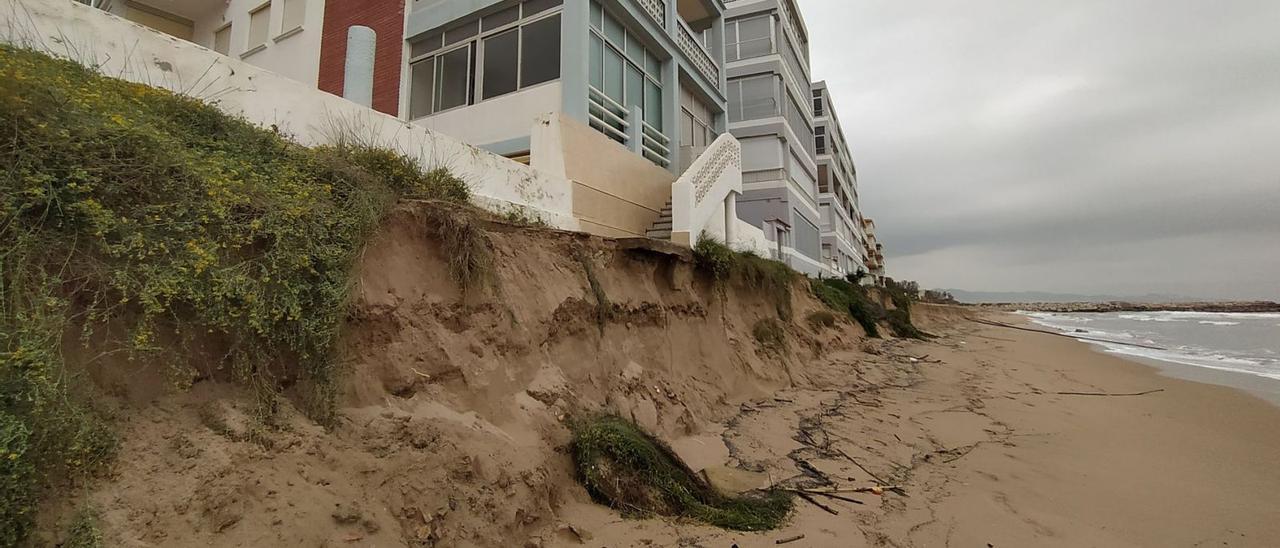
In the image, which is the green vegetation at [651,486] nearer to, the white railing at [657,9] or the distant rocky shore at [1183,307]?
the white railing at [657,9]

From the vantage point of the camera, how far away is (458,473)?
12.6 ft

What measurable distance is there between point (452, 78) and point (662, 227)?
599 cm

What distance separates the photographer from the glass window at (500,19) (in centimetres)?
1150

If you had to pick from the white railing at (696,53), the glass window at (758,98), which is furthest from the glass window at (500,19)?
the glass window at (758,98)

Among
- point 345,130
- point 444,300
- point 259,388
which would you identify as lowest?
point 259,388

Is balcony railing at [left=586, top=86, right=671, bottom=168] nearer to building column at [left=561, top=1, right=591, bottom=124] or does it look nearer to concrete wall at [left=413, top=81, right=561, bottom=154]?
building column at [left=561, top=1, right=591, bottom=124]

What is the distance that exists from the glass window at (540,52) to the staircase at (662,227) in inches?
146

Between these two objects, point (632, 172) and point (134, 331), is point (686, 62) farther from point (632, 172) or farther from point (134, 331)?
point (134, 331)

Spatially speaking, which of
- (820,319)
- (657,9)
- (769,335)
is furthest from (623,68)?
(820,319)

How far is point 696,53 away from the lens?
15.9m

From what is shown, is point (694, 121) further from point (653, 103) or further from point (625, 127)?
point (625, 127)

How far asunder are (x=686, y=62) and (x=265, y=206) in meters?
13.3

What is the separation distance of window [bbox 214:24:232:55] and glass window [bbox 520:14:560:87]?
36.5 feet

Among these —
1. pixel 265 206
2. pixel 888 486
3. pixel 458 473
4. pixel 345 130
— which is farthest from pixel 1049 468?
pixel 345 130
